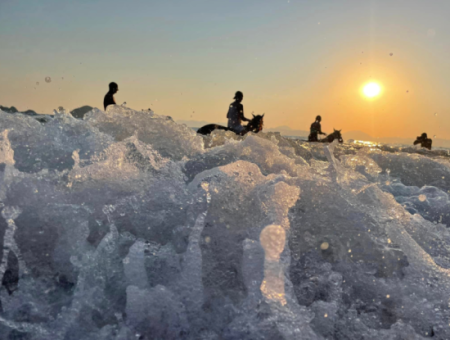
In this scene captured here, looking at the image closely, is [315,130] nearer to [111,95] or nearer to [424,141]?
[424,141]

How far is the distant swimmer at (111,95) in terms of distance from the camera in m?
9.50

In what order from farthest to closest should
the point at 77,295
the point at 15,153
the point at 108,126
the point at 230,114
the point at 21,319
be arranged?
the point at 230,114, the point at 108,126, the point at 15,153, the point at 77,295, the point at 21,319

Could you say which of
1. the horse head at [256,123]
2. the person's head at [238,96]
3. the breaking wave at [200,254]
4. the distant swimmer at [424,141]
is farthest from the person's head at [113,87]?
the distant swimmer at [424,141]

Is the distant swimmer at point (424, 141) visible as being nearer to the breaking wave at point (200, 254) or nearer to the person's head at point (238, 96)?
the person's head at point (238, 96)

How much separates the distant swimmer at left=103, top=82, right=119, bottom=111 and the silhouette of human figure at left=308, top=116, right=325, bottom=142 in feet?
28.9

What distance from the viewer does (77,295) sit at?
67.2 inches

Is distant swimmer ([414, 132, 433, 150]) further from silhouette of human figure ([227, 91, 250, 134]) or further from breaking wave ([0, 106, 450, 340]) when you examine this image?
breaking wave ([0, 106, 450, 340])

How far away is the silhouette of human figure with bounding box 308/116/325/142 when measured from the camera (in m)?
15.1

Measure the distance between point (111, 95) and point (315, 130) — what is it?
9.18 meters

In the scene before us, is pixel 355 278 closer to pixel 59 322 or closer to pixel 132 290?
pixel 132 290

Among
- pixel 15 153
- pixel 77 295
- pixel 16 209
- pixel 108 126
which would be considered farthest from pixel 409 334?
pixel 108 126

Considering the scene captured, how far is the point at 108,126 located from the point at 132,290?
266 centimetres

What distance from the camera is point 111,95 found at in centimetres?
955

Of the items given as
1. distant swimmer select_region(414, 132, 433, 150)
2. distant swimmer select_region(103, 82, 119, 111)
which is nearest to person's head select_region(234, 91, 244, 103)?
distant swimmer select_region(103, 82, 119, 111)
